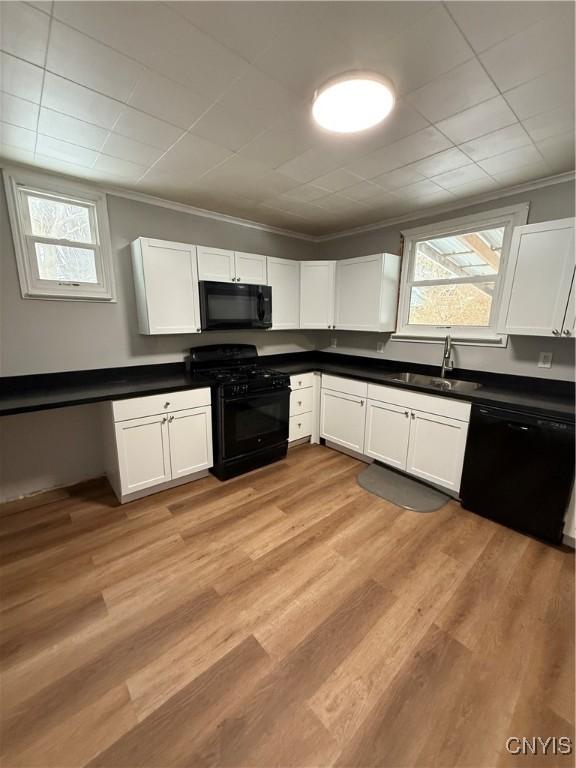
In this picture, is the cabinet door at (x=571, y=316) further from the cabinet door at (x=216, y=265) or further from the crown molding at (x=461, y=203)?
the cabinet door at (x=216, y=265)

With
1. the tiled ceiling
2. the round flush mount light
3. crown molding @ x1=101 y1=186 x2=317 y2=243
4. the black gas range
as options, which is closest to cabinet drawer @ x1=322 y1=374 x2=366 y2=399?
the black gas range

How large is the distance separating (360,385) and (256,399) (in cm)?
106

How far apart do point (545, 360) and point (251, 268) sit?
272 centimetres

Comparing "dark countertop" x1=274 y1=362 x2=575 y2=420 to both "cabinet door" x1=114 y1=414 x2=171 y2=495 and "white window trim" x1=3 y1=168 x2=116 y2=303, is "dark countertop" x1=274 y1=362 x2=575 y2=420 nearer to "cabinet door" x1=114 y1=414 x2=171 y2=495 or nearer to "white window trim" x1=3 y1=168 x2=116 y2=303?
"cabinet door" x1=114 y1=414 x2=171 y2=495

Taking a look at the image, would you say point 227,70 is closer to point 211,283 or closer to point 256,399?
point 211,283

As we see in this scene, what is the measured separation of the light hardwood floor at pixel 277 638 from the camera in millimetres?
1115

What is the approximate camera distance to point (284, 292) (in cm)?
351

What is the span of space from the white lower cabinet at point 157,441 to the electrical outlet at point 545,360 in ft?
8.97

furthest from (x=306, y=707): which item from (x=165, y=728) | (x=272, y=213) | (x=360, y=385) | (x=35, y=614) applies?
(x=272, y=213)

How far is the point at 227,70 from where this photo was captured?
1.31m

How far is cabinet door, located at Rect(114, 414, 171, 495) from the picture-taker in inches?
92.1

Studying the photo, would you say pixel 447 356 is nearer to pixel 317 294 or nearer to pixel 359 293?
pixel 359 293

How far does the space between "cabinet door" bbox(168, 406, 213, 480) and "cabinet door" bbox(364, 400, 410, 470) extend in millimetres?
1551

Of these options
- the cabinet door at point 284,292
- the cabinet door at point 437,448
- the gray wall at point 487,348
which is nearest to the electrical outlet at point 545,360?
the gray wall at point 487,348
